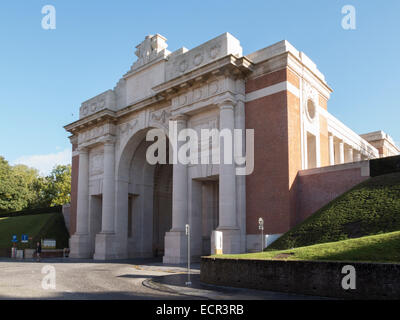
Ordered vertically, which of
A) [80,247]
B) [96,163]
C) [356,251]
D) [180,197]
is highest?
[96,163]

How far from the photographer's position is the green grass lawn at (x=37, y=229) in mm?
38750

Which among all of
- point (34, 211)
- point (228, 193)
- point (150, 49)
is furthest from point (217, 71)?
point (34, 211)

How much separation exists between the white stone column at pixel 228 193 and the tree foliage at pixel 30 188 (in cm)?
4101

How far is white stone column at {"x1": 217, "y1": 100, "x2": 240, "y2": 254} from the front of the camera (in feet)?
75.7

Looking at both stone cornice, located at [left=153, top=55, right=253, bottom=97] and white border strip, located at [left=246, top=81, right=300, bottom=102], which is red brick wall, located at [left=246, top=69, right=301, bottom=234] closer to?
white border strip, located at [left=246, top=81, right=300, bottom=102]

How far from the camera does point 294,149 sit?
23.6 metres

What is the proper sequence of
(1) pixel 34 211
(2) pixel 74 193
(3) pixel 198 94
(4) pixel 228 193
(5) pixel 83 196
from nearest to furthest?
(4) pixel 228 193 < (3) pixel 198 94 < (5) pixel 83 196 < (2) pixel 74 193 < (1) pixel 34 211

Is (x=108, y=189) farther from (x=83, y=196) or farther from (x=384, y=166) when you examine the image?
(x=384, y=166)

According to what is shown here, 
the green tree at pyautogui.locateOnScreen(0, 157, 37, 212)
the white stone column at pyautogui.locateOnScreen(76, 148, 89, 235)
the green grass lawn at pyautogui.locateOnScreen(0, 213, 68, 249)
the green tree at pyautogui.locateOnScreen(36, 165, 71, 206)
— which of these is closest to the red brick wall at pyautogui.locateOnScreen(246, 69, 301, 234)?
the white stone column at pyautogui.locateOnScreen(76, 148, 89, 235)

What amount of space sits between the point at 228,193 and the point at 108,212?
13167mm

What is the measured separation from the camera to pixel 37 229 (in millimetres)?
39438

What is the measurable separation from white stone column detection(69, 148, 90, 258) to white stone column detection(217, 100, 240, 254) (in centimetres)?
1640

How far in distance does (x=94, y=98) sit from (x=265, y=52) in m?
18.1

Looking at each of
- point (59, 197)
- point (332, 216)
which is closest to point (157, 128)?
point (332, 216)
